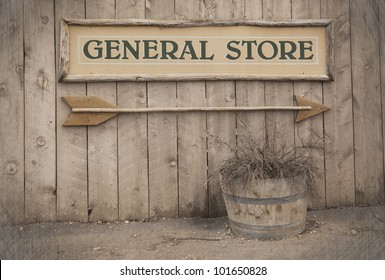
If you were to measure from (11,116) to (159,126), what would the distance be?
1.16 metres

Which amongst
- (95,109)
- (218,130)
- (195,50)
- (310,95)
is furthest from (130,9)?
(310,95)

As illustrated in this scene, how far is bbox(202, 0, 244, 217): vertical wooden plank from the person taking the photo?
9.68 feet

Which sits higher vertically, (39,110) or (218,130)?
(39,110)

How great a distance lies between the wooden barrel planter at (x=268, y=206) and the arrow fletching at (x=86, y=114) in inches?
44.4

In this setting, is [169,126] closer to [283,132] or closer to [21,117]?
[283,132]

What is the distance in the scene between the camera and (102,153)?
2.89 m

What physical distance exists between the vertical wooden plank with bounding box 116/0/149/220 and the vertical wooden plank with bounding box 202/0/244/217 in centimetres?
52

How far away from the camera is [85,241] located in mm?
2545

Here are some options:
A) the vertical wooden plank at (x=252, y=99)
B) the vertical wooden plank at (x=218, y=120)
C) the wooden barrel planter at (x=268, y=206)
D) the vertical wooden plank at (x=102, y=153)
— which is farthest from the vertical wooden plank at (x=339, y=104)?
the vertical wooden plank at (x=102, y=153)

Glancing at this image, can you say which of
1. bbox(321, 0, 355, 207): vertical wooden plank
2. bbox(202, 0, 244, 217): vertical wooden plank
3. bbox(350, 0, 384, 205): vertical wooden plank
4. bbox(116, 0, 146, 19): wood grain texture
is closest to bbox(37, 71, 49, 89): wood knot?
bbox(116, 0, 146, 19): wood grain texture

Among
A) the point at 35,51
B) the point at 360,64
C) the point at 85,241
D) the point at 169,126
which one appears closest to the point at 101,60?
the point at 35,51

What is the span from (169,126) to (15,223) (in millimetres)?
1425

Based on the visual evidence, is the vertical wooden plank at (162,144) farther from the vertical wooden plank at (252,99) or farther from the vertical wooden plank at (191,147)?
the vertical wooden plank at (252,99)

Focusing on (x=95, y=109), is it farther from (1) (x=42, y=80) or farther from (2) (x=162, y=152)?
(2) (x=162, y=152)
